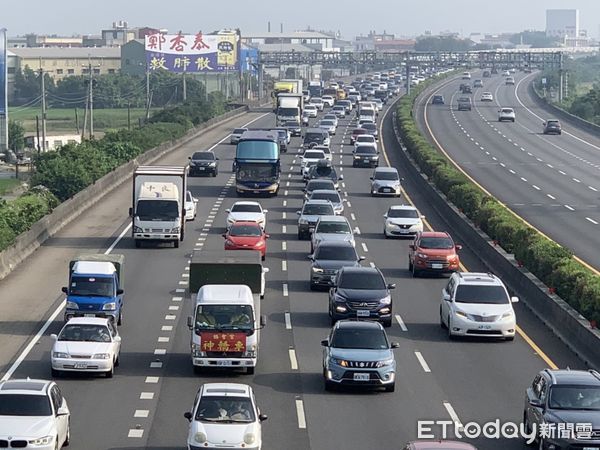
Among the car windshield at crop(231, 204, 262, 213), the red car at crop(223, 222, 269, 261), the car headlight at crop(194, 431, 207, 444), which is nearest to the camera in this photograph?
the car headlight at crop(194, 431, 207, 444)

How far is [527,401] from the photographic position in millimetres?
25078

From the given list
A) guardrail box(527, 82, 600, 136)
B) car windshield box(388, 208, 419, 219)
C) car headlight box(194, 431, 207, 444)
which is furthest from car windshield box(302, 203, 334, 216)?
guardrail box(527, 82, 600, 136)

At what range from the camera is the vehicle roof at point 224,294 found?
31.8 metres

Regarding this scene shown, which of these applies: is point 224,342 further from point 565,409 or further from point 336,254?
point 336,254

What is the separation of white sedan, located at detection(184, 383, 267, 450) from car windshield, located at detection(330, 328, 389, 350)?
591 centimetres

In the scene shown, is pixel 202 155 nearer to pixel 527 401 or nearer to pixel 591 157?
pixel 591 157

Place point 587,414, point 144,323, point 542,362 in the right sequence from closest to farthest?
1. point 587,414
2. point 542,362
3. point 144,323

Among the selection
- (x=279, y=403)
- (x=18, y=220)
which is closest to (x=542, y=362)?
(x=279, y=403)

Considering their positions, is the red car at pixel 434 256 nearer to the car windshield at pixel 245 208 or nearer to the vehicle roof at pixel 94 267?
the car windshield at pixel 245 208

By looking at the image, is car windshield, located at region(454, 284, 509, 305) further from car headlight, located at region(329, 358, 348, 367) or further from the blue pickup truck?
the blue pickup truck

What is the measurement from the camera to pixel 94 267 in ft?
123

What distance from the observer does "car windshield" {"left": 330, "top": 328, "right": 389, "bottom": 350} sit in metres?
29.9

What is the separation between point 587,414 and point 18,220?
1392 inches

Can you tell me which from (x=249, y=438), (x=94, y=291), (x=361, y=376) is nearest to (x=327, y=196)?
(x=94, y=291)
